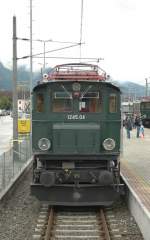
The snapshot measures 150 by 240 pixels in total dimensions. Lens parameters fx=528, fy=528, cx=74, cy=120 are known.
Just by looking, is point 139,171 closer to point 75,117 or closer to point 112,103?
point 112,103

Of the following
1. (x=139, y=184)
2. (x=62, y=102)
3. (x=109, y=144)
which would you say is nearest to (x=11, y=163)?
(x=139, y=184)

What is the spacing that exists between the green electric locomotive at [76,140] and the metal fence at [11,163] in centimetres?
244

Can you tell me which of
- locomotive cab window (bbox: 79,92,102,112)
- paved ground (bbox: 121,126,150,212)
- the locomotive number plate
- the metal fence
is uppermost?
locomotive cab window (bbox: 79,92,102,112)

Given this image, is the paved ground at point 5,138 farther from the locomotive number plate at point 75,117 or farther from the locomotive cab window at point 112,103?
the locomotive cab window at point 112,103

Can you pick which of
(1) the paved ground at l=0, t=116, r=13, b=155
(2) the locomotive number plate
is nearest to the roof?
(2) the locomotive number plate

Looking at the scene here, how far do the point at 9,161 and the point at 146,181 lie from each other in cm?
510

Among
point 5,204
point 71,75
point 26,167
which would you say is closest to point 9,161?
point 26,167

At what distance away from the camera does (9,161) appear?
18766 millimetres

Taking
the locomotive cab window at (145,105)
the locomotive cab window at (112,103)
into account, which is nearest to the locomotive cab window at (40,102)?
the locomotive cab window at (112,103)

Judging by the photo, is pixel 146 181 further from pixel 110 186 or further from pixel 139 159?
pixel 139 159

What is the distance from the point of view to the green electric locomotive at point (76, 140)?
13.0 m

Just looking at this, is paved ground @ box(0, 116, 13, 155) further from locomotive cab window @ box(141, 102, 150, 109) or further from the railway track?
the railway track

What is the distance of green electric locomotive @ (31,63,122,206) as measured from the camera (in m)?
13.0

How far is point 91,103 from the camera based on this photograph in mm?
13555
